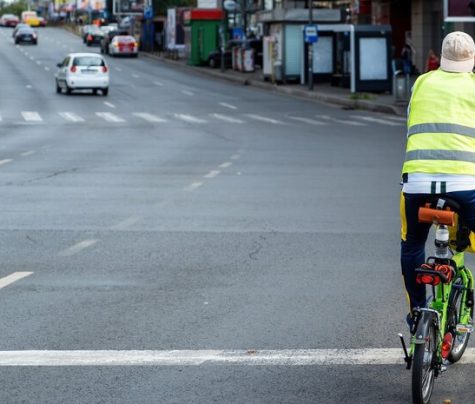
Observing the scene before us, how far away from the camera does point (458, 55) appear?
6742mm

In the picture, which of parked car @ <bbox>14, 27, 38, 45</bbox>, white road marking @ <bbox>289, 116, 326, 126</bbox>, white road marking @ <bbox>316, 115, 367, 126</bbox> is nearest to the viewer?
white road marking @ <bbox>316, 115, 367, 126</bbox>

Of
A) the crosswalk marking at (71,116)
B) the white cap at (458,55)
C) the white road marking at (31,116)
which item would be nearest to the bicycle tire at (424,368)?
the white cap at (458,55)

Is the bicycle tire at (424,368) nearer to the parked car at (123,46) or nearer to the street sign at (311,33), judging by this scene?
the street sign at (311,33)

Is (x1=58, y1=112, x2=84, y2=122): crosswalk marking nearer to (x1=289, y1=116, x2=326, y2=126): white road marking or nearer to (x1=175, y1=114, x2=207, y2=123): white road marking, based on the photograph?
(x1=175, y1=114, x2=207, y2=123): white road marking

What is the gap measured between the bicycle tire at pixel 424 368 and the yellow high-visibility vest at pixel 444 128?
82 centimetres

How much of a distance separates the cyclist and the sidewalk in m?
33.7

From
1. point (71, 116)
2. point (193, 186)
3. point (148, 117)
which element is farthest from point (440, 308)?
point (71, 116)

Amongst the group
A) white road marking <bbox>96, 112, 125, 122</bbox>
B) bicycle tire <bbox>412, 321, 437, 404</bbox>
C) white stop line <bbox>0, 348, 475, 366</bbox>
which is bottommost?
white road marking <bbox>96, 112, 125, 122</bbox>

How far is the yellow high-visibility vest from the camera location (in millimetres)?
6574

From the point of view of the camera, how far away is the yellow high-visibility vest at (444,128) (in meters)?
6.57

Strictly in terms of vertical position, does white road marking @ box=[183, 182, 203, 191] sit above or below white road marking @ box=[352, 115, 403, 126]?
above

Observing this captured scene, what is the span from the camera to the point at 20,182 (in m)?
19.2

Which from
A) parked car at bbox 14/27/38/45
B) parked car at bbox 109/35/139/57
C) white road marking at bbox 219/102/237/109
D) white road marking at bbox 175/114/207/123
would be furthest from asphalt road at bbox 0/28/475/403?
parked car at bbox 14/27/38/45

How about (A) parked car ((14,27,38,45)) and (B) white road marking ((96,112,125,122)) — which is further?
(A) parked car ((14,27,38,45))
